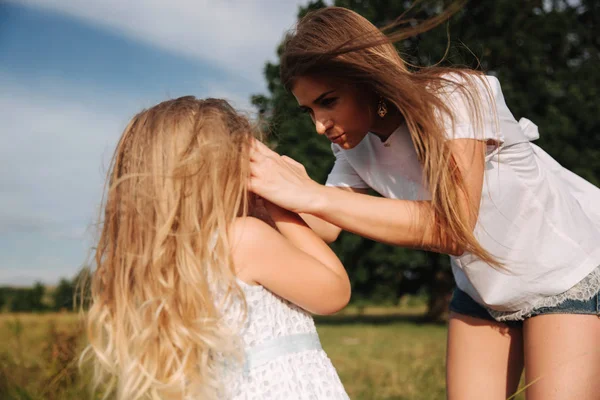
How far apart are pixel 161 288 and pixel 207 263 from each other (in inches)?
6.6

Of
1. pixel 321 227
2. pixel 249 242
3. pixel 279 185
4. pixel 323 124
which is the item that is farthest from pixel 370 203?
pixel 321 227

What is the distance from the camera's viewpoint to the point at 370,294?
18.2 m

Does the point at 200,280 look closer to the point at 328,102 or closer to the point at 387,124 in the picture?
the point at 328,102

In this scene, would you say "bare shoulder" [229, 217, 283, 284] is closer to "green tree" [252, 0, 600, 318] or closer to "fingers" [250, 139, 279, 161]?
"fingers" [250, 139, 279, 161]

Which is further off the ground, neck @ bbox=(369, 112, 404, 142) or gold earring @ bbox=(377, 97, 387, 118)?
gold earring @ bbox=(377, 97, 387, 118)

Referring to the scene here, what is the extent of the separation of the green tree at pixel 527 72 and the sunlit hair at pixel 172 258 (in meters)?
12.1

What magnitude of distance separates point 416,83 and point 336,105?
365 mm

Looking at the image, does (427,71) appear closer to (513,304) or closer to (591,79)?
(513,304)

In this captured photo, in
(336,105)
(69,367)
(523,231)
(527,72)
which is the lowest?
(69,367)

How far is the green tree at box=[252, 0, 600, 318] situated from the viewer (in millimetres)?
14680

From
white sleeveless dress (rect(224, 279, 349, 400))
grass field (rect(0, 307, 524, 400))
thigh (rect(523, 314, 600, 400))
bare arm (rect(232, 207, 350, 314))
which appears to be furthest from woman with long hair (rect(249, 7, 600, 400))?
grass field (rect(0, 307, 524, 400))

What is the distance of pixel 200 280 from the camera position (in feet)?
6.09

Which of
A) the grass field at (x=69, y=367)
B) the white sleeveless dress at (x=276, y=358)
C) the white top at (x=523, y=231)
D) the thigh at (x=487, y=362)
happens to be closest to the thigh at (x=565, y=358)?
the white top at (x=523, y=231)

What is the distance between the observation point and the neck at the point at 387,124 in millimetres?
2436
